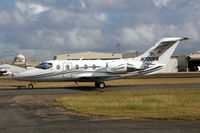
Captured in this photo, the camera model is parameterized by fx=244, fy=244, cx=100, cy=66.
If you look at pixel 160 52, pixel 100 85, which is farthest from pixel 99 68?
pixel 160 52

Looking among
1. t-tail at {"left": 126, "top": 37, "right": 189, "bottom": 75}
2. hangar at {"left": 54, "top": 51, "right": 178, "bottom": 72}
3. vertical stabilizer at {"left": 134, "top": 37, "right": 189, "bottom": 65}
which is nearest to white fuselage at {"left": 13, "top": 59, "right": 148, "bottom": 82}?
t-tail at {"left": 126, "top": 37, "right": 189, "bottom": 75}

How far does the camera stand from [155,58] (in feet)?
87.0

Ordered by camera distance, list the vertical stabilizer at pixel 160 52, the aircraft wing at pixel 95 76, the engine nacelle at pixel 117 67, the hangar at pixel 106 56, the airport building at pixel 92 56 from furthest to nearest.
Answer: the airport building at pixel 92 56, the hangar at pixel 106 56, the vertical stabilizer at pixel 160 52, the engine nacelle at pixel 117 67, the aircraft wing at pixel 95 76

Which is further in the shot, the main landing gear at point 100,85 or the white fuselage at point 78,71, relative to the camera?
the main landing gear at point 100,85

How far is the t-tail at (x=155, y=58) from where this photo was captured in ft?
85.7

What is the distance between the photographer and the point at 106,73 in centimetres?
2619

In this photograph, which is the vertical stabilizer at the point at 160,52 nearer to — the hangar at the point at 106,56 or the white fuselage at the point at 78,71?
the white fuselage at the point at 78,71

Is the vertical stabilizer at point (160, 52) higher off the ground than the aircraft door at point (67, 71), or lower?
higher

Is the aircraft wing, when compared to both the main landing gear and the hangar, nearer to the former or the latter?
the main landing gear

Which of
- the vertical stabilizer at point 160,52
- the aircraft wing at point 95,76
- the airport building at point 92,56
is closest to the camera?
the aircraft wing at point 95,76

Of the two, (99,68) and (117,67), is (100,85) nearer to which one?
(99,68)

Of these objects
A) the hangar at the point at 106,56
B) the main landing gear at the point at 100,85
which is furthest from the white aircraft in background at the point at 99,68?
the hangar at the point at 106,56

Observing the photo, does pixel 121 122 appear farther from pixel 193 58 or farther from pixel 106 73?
pixel 193 58

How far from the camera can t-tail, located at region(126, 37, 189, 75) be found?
26.1 meters
